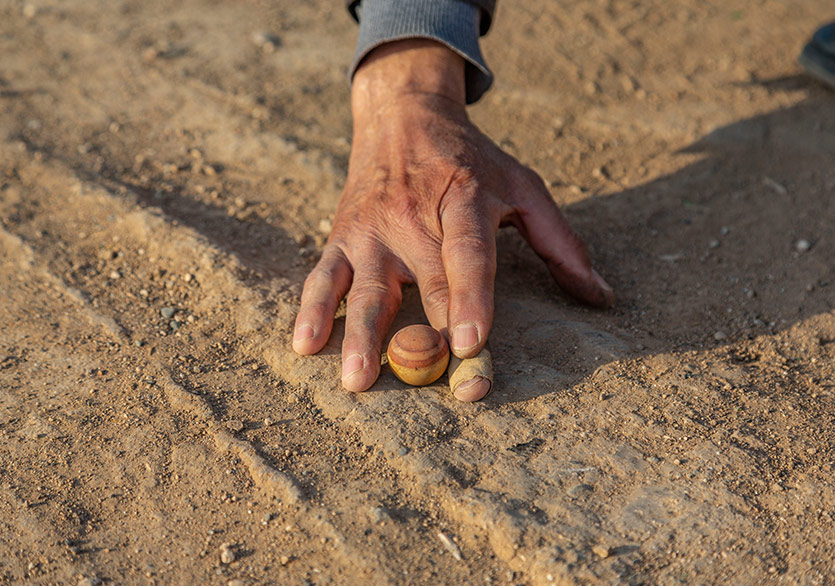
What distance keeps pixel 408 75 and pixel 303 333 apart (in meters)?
1.07

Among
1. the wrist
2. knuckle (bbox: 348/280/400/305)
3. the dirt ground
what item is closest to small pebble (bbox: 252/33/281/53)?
the dirt ground

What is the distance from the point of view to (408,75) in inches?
114

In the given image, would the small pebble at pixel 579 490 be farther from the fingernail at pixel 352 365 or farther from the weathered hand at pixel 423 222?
the fingernail at pixel 352 365

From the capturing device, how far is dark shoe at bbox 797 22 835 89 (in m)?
4.00

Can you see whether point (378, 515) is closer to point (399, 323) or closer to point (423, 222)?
point (399, 323)

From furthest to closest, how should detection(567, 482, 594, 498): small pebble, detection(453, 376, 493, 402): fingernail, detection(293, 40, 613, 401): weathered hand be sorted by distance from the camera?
detection(293, 40, 613, 401): weathered hand, detection(453, 376, 493, 402): fingernail, detection(567, 482, 594, 498): small pebble

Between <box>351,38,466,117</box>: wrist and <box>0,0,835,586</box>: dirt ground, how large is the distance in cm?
54

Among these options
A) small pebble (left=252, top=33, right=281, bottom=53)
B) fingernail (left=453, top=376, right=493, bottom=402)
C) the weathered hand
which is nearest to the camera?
fingernail (left=453, top=376, right=493, bottom=402)

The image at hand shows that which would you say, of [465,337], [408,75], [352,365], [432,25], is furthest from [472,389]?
[432,25]

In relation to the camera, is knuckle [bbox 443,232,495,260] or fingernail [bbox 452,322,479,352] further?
knuckle [bbox 443,232,495,260]

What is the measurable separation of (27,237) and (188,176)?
2.39 feet

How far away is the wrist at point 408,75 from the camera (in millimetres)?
2877

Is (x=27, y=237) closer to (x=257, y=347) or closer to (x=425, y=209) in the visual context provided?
(x=257, y=347)

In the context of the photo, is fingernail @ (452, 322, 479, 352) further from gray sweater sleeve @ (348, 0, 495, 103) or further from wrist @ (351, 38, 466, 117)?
gray sweater sleeve @ (348, 0, 495, 103)
